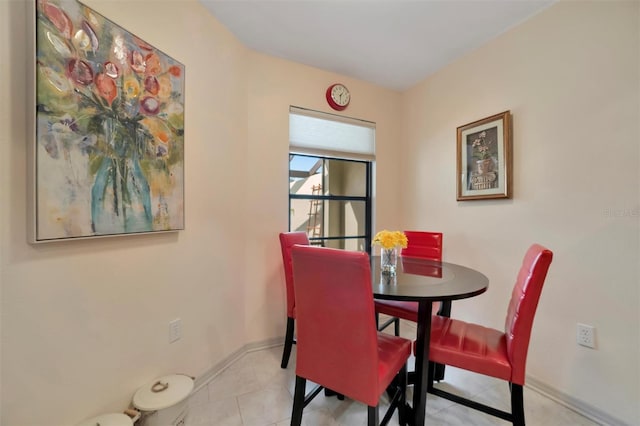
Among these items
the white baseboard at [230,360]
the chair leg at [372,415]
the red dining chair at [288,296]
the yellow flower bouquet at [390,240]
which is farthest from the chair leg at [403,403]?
the white baseboard at [230,360]

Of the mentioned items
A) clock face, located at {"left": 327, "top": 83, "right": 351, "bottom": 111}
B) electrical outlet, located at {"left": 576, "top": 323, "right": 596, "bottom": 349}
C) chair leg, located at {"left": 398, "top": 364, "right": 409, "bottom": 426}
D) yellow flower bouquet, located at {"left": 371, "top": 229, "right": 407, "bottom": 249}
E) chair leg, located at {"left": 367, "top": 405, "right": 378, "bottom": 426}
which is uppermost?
clock face, located at {"left": 327, "top": 83, "right": 351, "bottom": 111}

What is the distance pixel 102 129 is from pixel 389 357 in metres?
1.71

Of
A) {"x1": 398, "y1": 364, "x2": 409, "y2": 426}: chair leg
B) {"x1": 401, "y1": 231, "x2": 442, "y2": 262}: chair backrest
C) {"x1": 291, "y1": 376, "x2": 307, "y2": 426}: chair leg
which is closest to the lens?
{"x1": 291, "y1": 376, "x2": 307, "y2": 426}: chair leg

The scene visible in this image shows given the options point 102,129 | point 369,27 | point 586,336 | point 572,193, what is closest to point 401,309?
point 586,336

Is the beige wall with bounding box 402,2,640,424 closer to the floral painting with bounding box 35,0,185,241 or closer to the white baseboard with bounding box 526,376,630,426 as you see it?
the white baseboard with bounding box 526,376,630,426

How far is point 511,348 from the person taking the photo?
3.89 ft

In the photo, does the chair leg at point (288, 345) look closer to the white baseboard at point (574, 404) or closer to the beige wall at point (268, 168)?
the beige wall at point (268, 168)

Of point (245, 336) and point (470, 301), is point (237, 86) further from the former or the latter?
point (470, 301)

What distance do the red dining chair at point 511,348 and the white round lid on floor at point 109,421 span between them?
1442mm

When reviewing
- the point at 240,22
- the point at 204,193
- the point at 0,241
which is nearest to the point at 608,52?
the point at 240,22

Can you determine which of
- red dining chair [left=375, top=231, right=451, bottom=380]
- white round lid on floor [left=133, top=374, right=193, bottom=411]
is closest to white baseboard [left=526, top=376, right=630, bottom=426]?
red dining chair [left=375, top=231, right=451, bottom=380]

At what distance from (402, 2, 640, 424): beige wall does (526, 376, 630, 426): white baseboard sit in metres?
0.03

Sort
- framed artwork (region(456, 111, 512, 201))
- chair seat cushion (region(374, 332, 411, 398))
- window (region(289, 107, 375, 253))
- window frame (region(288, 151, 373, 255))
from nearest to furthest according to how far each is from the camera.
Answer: chair seat cushion (region(374, 332, 411, 398)), framed artwork (region(456, 111, 512, 201)), window (region(289, 107, 375, 253)), window frame (region(288, 151, 373, 255))

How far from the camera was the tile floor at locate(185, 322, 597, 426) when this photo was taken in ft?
4.74
